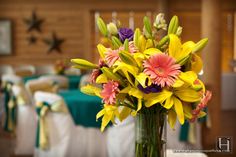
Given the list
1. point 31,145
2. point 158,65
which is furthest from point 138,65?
point 31,145

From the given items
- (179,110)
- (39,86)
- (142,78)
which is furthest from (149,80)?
(39,86)

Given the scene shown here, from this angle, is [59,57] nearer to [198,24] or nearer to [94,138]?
[198,24]

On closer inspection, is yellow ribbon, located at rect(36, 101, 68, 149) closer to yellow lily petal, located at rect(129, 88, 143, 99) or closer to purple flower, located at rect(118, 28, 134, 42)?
purple flower, located at rect(118, 28, 134, 42)

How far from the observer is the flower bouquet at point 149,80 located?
1.16 m

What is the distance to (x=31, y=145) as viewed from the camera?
4820 millimetres

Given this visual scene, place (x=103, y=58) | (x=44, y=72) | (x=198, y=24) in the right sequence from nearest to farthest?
(x=103, y=58) → (x=44, y=72) → (x=198, y=24)

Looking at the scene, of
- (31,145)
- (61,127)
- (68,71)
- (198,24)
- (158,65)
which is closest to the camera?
(158,65)

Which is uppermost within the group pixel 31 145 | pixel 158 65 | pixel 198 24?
pixel 198 24

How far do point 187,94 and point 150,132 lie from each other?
0.57 ft

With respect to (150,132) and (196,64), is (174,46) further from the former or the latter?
(150,132)

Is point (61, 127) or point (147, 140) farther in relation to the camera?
point (61, 127)

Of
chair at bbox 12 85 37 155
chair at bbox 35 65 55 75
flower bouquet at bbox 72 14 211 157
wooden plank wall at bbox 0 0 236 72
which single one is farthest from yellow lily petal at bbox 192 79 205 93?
wooden plank wall at bbox 0 0 236 72

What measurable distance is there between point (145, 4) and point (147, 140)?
29.3ft

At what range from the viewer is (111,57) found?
1.22 metres
